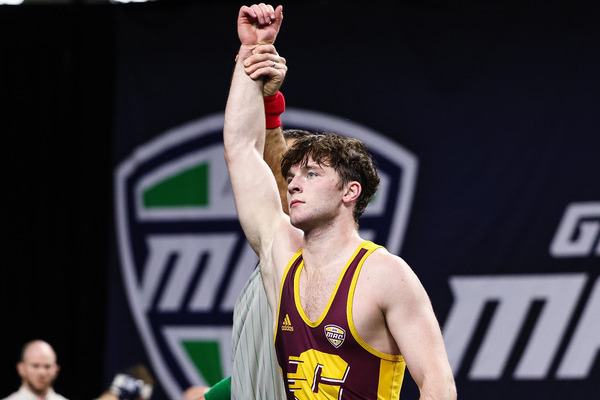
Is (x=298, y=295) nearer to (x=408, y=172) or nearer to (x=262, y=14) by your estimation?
(x=262, y=14)

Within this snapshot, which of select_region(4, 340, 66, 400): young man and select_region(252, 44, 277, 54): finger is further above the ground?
select_region(252, 44, 277, 54): finger

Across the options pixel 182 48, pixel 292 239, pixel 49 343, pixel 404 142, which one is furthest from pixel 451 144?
pixel 292 239

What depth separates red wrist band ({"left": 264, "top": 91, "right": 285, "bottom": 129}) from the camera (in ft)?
8.29

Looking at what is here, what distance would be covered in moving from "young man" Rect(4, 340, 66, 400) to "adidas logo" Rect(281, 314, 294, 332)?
3.88 m

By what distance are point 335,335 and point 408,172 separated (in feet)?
12.1

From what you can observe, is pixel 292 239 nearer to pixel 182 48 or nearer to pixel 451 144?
pixel 451 144

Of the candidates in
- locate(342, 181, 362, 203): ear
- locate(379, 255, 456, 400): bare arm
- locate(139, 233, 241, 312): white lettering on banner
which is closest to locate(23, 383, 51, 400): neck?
locate(139, 233, 241, 312): white lettering on banner

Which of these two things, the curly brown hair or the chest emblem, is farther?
the curly brown hair

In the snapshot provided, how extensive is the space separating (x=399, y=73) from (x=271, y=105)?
10.8 feet

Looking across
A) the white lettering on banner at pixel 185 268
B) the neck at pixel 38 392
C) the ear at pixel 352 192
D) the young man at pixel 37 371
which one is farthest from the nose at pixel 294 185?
the neck at pixel 38 392

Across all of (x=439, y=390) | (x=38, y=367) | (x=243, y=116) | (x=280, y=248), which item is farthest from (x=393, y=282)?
(x=38, y=367)

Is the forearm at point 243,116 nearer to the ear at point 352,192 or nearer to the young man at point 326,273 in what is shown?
the young man at point 326,273

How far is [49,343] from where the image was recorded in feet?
20.6

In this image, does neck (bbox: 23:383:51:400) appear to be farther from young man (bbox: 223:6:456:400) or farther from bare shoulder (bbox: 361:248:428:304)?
bare shoulder (bbox: 361:248:428:304)
